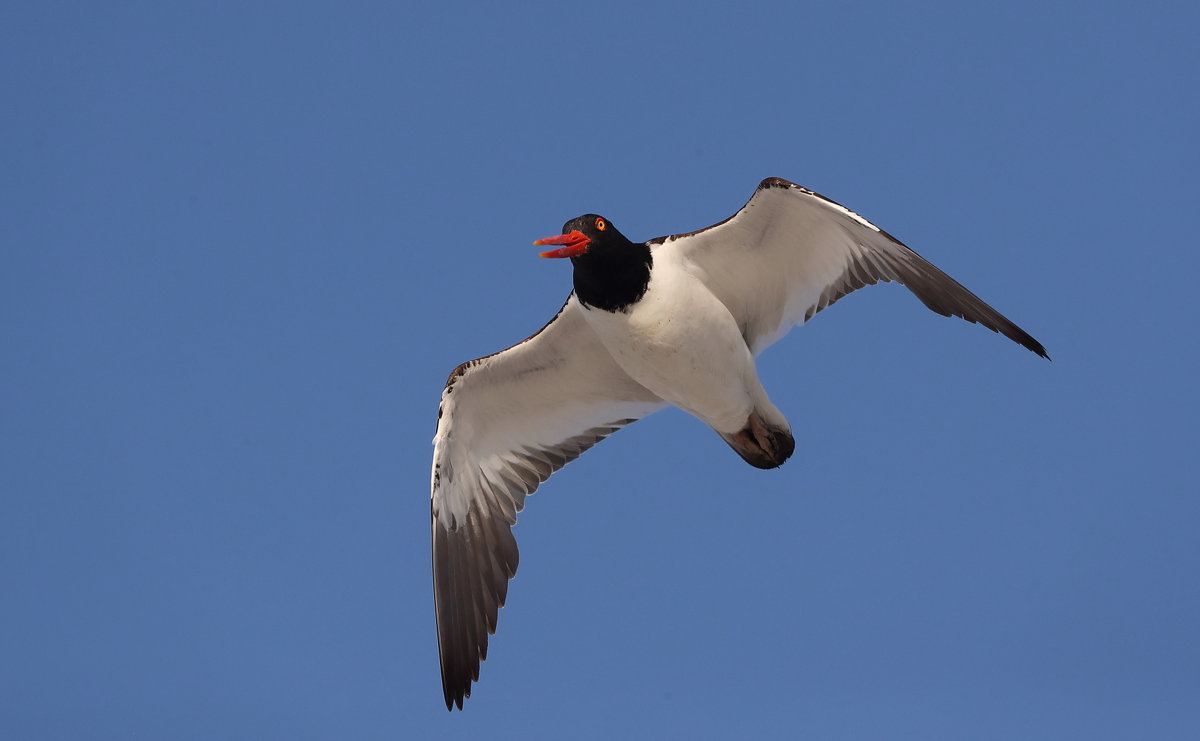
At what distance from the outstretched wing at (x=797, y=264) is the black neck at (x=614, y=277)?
56 centimetres

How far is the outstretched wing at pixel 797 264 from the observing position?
1136cm

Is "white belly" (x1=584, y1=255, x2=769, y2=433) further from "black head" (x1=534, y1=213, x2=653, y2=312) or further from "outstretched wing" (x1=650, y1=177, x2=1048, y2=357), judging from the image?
"outstretched wing" (x1=650, y1=177, x2=1048, y2=357)

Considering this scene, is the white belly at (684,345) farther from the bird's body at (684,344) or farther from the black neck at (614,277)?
the black neck at (614,277)

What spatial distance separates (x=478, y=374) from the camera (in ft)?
41.5

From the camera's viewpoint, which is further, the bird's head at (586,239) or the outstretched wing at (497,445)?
the outstretched wing at (497,445)

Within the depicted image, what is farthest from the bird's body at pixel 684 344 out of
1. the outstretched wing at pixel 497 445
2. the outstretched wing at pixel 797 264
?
the outstretched wing at pixel 497 445

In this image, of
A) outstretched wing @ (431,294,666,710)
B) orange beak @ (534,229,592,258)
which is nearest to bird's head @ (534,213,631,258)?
orange beak @ (534,229,592,258)

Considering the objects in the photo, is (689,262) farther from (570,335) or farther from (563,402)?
(563,402)

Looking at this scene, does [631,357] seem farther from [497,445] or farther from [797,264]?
[497,445]

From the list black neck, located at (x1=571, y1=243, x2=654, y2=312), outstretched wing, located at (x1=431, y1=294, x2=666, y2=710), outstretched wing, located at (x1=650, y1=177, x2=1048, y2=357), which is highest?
outstretched wing, located at (x1=650, y1=177, x2=1048, y2=357)

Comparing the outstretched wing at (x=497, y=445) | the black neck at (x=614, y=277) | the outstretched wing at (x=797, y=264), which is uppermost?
the outstretched wing at (x=797, y=264)

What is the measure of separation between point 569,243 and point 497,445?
3127mm

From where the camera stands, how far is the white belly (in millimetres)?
11422

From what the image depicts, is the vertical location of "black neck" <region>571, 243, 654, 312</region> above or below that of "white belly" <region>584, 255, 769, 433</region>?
above
